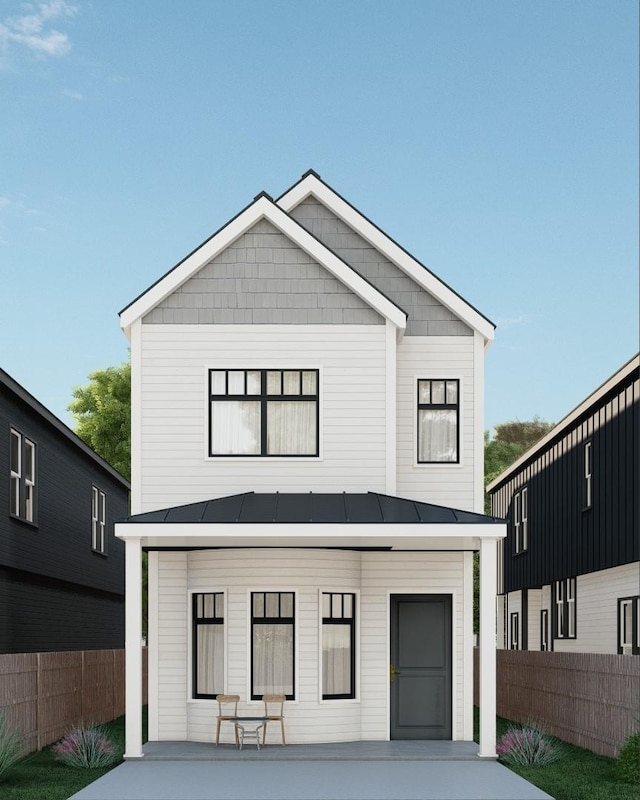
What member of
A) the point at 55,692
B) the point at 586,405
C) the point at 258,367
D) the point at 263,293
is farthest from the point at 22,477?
the point at 586,405

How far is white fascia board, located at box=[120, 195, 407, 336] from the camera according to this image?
69.3 feet

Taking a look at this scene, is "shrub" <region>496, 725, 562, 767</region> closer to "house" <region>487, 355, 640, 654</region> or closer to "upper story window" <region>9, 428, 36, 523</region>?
"house" <region>487, 355, 640, 654</region>

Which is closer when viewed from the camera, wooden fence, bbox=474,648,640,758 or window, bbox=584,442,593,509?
wooden fence, bbox=474,648,640,758

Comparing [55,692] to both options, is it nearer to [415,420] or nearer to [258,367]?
[258,367]

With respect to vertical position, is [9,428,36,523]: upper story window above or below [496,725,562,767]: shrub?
above

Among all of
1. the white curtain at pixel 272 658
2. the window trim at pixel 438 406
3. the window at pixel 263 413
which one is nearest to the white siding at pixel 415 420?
the window trim at pixel 438 406

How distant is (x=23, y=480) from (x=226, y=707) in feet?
24.6

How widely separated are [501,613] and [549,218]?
17516 mm

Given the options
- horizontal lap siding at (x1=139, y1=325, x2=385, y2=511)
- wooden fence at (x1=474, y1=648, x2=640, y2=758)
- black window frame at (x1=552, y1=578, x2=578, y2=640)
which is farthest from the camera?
black window frame at (x1=552, y1=578, x2=578, y2=640)

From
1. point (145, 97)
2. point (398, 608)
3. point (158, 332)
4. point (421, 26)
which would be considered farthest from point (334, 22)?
point (398, 608)

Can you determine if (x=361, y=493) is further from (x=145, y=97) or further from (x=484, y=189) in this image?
(x=484, y=189)

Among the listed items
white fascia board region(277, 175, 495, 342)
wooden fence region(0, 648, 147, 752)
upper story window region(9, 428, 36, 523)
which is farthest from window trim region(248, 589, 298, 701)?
upper story window region(9, 428, 36, 523)

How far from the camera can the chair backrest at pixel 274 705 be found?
1969 cm

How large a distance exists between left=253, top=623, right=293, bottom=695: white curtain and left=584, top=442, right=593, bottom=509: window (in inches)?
400
